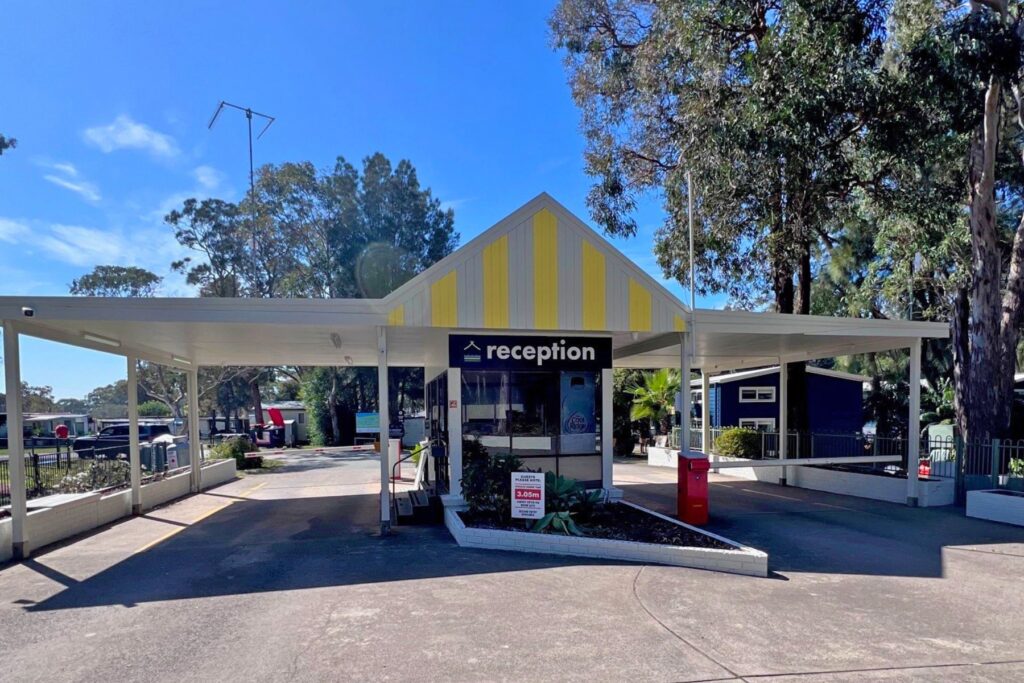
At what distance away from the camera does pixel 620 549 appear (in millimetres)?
7957

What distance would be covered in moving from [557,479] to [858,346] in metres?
7.23

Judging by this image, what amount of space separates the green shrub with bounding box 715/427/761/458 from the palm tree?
513 centimetres

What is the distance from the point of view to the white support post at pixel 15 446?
823 centimetres

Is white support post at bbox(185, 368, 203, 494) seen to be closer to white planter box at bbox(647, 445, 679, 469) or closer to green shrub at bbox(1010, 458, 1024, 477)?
white planter box at bbox(647, 445, 679, 469)

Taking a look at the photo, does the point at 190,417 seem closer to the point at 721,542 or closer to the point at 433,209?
the point at 721,542

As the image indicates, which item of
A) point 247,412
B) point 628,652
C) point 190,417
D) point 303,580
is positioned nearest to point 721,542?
point 628,652

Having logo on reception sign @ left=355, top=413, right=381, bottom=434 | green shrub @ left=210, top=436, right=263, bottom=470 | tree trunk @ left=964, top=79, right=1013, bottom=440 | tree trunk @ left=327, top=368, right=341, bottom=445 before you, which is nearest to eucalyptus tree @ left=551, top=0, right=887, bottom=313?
tree trunk @ left=964, top=79, right=1013, bottom=440

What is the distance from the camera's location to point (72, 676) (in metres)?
4.73

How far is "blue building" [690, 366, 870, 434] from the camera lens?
72.9 feet

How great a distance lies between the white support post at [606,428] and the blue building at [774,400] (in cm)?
1265

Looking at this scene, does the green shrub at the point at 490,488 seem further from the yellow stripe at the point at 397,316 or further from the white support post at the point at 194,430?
the white support post at the point at 194,430

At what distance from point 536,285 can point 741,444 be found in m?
11.5

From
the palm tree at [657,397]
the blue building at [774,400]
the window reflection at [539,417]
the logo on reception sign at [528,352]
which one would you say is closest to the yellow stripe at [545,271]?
the logo on reception sign at [528,352]

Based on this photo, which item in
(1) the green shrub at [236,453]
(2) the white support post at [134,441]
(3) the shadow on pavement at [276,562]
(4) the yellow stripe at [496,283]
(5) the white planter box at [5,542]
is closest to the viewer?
(3) the shadow on pavement at [276,562]
